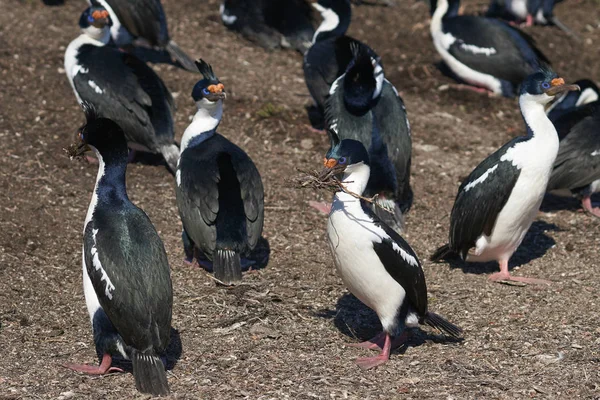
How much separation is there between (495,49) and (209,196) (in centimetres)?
555

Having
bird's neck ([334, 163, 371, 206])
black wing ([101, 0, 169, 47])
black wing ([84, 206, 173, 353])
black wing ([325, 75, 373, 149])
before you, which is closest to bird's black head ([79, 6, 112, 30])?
black wing ([101, 0, 169, 47])

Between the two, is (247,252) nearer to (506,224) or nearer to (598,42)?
(506,224)

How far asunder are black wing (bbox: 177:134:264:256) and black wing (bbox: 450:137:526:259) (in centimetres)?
165

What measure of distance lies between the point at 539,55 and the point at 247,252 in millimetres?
5909

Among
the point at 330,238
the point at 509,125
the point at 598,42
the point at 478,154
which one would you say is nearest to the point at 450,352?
the point at 330,238

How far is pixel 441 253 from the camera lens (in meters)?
8.20

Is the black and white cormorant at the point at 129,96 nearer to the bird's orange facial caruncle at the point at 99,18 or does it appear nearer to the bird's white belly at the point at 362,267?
the bird's orange facial caruncle at the point at 99,18

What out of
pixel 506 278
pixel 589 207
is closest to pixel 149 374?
pixel 506 278

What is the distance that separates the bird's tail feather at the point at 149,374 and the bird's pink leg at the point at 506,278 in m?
3.20

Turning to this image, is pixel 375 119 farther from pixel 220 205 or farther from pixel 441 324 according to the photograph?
pixel 441 324

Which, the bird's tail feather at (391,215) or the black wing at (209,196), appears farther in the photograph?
the bird's tail feather at (391,215)

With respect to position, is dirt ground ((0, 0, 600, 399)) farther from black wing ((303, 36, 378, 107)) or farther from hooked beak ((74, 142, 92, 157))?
hooked beak ((74, 142, 92, 157))

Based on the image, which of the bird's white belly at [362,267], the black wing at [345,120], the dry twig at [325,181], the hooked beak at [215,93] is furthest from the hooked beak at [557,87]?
the hooked beak at [215,93]

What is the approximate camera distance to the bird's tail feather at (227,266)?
7516 mm
